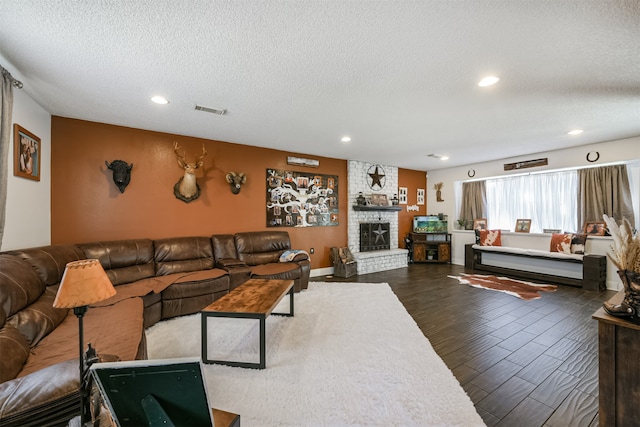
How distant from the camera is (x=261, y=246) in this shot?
455cm

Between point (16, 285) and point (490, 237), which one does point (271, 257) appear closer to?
point (16, 285)

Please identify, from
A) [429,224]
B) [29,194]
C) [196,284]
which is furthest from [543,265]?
[29,194]

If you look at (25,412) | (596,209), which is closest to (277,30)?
(25,412)

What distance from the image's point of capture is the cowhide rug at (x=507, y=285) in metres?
4.29

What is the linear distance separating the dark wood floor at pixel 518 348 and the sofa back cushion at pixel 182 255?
3114mm

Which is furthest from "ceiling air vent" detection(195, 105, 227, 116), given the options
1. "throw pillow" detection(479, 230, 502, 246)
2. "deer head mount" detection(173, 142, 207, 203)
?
"throw pillow" detection(479, 230, 502, 246)

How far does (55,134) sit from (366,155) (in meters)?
4.97

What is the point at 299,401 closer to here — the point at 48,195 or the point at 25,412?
the point at 25,412

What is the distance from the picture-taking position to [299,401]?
1.81 metres

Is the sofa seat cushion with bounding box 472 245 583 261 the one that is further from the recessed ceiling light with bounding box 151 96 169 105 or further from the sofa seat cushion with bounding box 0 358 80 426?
the sofa seat cushion with bounding box 0 358 80 426

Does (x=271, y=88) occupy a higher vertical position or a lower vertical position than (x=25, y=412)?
higher

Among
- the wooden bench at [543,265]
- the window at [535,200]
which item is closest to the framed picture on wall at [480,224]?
the window at [535,200]

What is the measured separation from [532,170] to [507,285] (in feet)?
8.56

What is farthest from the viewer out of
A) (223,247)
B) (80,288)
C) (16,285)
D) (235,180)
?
(235,180)
